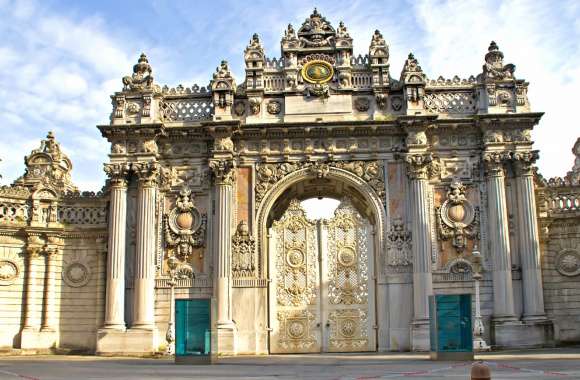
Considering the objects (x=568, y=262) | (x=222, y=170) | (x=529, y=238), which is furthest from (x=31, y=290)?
(x=568, y=262)

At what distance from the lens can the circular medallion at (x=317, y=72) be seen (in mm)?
25375

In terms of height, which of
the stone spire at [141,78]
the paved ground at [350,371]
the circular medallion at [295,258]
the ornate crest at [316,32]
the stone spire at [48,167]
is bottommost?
the paved ground at [350,371]

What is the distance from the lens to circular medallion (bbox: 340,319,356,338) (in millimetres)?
24969

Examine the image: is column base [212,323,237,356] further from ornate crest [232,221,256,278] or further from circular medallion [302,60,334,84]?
circular medallion [302,60,334,84]

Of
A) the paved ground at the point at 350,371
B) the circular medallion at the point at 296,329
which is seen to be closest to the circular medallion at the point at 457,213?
the circular medallion at the point at 296,329

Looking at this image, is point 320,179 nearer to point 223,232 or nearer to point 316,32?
point 223,232

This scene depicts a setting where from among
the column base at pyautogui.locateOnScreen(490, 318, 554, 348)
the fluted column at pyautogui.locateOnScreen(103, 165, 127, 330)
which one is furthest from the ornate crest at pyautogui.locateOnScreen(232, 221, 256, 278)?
the column base at pyautogui.locateOnScreen(490, 318, 554, 348)

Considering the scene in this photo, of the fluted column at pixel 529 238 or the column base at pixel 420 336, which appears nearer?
the column base at pixel 420 336

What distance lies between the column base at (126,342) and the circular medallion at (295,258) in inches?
211

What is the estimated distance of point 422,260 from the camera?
2341 centimetres

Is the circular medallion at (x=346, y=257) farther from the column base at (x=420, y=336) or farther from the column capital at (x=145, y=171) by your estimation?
the column capital at (x=145, y=171)

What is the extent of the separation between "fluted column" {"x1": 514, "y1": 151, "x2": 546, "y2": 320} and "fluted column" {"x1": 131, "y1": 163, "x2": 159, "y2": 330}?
1205 centimetres

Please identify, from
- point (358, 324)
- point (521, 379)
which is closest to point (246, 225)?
point (358, 324)

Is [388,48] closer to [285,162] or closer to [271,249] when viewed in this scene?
[285,162]
